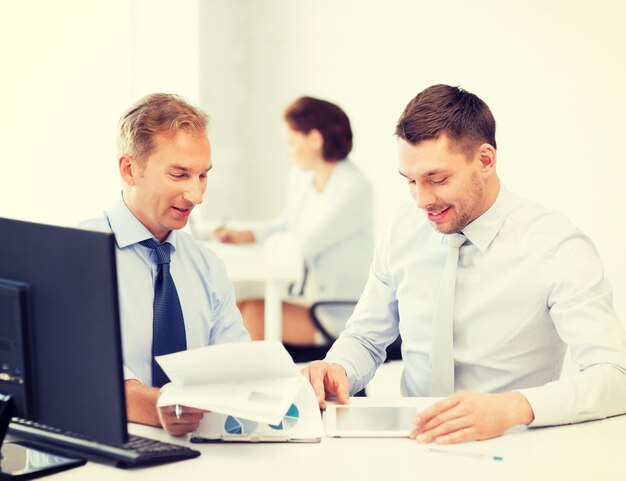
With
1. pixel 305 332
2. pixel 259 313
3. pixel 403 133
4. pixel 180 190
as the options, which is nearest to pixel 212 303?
pixel 180 190

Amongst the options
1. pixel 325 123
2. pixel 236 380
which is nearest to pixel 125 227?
pixel 236 380

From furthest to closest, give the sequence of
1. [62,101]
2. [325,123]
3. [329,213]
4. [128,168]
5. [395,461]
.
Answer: [325,123], [329,213], [62,101], [128,168], [395,461]

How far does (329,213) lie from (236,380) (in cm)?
228

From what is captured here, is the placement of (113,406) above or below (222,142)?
below

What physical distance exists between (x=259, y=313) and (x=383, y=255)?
1787mm

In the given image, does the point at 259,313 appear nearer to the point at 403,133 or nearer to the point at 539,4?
the point at 539,4

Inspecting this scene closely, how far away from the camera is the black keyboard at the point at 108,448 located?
1.46 meters

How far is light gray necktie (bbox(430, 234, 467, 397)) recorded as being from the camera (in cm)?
199

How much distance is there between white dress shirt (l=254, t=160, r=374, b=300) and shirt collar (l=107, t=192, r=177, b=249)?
6.33 feet

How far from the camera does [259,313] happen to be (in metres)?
3.93

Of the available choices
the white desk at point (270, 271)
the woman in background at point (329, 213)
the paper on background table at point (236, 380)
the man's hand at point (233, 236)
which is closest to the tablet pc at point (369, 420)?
the paper on background table at point (236, 380)

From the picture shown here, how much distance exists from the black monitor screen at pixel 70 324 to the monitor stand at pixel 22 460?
0.04m

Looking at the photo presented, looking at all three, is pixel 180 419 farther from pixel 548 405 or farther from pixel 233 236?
pixel 233 236

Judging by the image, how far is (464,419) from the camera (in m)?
1.60
